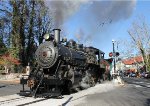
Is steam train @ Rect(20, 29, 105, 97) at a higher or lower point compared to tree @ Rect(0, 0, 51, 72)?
lower

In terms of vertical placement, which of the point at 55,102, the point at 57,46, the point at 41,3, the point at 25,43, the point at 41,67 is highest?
the point at 41,3

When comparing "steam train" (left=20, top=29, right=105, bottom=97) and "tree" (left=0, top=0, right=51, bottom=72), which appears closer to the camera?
"steam train" (left=20, top=29, right=105, bottom=97)

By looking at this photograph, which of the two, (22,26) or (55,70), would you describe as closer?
(55,70)

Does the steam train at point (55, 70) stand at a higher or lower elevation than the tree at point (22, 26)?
lower

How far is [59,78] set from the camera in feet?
60.8

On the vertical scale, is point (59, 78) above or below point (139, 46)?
below

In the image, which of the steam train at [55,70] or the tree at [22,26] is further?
the tree at [22,26]

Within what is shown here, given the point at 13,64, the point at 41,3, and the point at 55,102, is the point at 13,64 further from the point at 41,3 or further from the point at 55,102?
the point at 55,102

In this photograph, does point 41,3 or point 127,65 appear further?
point 127,65

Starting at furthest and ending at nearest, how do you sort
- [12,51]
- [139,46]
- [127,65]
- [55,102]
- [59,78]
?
[127,65], [139,46], [12,51], [59,78], [55,102]

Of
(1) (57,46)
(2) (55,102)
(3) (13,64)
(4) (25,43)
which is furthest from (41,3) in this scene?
(2) (55,102)

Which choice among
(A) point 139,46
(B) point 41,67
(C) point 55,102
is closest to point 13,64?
(B) point 41,67

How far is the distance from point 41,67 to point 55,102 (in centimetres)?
435

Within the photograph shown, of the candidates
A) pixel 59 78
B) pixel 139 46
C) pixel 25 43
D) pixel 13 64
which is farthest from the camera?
pixel 139 46
